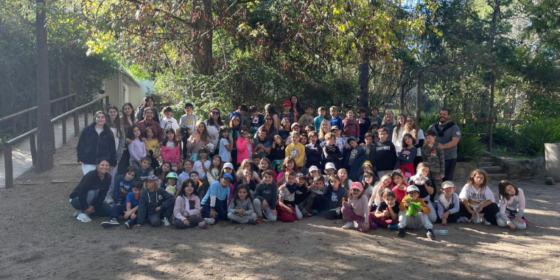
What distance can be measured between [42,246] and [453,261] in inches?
191

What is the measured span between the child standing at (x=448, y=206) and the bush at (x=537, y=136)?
6757 millimetres

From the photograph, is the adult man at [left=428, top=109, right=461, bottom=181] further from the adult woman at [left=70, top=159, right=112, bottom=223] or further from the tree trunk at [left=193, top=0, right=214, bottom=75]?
the adult woman at [left=70, top=159, right=112, bottom=223]

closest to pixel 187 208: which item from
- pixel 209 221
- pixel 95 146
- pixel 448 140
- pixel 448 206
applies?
pixel 209 221

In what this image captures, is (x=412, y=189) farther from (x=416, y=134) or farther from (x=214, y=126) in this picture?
(x=214, y=126)

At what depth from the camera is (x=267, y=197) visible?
6.88 meters

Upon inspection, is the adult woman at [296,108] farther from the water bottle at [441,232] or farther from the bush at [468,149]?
the water bottle at [441,232]

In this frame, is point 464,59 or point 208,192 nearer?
point 208,192

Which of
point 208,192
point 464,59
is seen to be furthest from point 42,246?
point 464,59

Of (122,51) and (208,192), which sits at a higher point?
(122,51)

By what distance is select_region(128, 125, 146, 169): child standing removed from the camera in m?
7.52

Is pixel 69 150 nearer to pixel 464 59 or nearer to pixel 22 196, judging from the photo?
pixel 22 196

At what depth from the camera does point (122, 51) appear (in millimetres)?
11164

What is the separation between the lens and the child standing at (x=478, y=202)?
6.64 meters

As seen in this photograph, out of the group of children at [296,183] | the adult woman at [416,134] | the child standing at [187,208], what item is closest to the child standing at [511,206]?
the group of children at [296,183]
